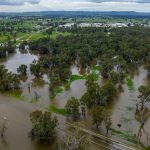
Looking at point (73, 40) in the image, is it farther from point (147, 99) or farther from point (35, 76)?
point (147, 99)

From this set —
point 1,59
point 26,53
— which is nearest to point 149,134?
point 1,59

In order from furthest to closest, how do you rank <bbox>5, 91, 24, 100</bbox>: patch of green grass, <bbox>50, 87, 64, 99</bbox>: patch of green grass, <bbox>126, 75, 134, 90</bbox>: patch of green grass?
<bbox>126, 75, 134, 90</bbox>: patch of green grass → <bbox>50, 87, 64, 99</bbox>: patch of green grass → <bbox>5, 91, 24, 100</bbox>: patch of green grass

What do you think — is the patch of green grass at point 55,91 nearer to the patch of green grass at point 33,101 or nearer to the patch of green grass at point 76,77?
the patch of green grass at point 33,101

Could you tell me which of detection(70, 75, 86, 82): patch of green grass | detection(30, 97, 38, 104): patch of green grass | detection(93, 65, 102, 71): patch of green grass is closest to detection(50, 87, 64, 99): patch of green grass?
detection(30, 97, 38, 104): patch of green grass

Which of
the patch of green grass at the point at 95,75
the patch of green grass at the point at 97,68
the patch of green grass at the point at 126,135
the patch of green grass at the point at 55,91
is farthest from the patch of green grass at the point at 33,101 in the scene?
the patch of green grass at the point at 97,68

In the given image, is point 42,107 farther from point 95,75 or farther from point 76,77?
point 95,75

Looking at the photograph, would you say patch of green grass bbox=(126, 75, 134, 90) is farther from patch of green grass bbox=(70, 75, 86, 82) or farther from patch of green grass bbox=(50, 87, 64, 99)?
patch of green grass bbox=(50, 87, 64, 99)

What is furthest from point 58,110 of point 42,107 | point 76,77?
point 76,77

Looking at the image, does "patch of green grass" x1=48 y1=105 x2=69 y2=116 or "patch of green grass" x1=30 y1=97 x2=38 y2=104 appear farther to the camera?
"patch of green grass" x1=30 y1=97 x2=38 y2=104
